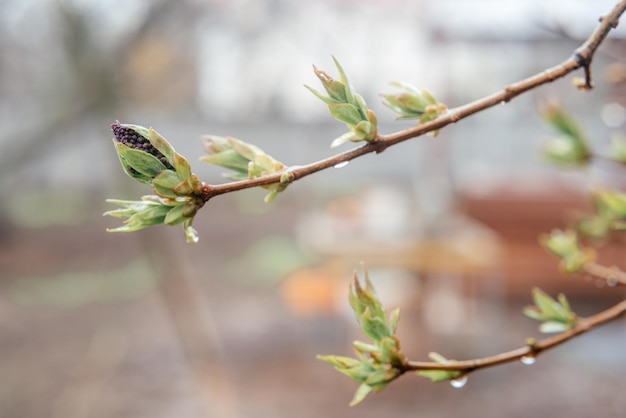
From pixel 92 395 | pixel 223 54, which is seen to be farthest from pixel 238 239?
pixel 92 395

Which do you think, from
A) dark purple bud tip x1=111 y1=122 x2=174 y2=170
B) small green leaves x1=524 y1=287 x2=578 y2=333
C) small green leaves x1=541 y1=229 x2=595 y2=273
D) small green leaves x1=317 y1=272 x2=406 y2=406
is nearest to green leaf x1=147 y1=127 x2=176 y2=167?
dark purple bud tip x1=111 y1=122 x2=174 y2=170

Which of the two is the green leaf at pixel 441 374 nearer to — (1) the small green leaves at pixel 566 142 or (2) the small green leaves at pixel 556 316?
(2) the small green leaves at pixel 556 316

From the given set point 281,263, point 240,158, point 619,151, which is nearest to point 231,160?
point 240,158

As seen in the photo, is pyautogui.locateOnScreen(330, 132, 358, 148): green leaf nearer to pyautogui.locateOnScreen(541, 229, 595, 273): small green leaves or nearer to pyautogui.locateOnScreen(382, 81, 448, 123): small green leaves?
pyautogui.locateOnScreen(382, 81, 448, 123): small green leaves

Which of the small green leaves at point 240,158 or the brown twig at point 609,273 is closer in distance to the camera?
the small green leaves at point 240,158

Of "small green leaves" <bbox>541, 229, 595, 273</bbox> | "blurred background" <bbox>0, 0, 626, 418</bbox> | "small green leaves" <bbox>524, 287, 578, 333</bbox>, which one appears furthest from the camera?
"blurred background" <bbox>0, 0, 626, 418</bbox>

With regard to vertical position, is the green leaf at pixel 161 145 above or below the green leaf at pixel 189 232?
above

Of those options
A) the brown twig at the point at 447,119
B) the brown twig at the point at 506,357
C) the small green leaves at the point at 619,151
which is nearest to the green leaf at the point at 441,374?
the brown twig at the point at 506,357
